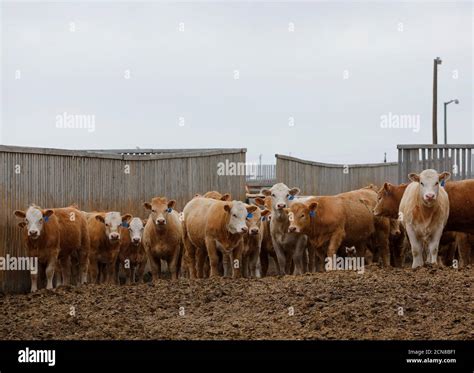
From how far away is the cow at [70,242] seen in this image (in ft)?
54.7

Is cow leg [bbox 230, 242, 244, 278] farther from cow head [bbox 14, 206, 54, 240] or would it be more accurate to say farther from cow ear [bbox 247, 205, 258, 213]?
cow head [bbox 14, 206, 54, 240]

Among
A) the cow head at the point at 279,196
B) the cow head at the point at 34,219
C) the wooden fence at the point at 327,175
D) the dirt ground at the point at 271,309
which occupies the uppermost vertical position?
the wooden fence at the point at 327,175

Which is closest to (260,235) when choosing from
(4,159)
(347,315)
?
(4,159)

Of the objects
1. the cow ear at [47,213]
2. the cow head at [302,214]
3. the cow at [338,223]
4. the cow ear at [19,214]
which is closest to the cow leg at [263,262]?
the cow at [338,223]

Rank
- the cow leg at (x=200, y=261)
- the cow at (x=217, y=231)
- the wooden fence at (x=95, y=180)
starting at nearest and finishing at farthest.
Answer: the wooden fence at (x=95, y=180)
the cow at (x=217, y=231)
the cow leg at (x=200, y=261)

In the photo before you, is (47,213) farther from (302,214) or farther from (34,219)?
(302,214)

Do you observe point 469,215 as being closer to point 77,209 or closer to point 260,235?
point 260,235

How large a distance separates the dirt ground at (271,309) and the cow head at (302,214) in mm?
2194

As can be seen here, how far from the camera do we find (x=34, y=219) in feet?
51.9

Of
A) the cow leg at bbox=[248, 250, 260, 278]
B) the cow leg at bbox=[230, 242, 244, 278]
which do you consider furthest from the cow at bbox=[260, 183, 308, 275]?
the cow leg at bbox=[230, 242, 244, 278]

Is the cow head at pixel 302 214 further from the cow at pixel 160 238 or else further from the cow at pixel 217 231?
the cow at pixel 160 238

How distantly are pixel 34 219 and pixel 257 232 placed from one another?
363cm
